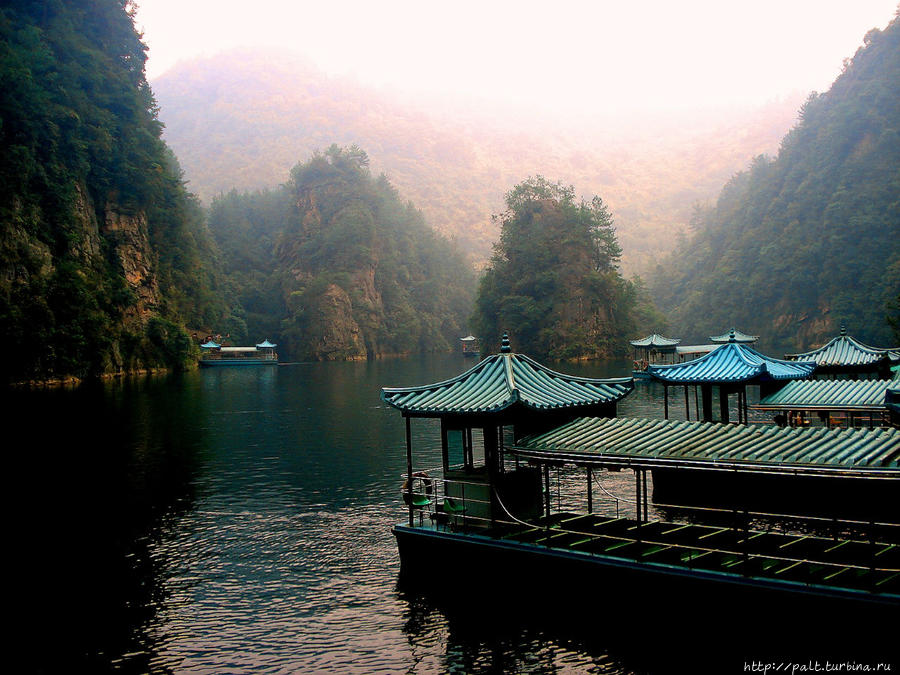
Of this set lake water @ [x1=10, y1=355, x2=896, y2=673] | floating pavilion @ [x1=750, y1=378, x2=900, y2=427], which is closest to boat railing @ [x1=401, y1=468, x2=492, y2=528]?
lake water @ [x1=10, y1=355, x2=896, y2=673]

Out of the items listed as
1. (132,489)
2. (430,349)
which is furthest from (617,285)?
(132,489)

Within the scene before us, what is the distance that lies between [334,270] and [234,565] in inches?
4101

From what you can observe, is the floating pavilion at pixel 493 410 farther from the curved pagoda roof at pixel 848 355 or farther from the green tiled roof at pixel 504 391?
the curved pagoda roof at pixel 848 355

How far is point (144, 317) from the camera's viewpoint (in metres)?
68.2

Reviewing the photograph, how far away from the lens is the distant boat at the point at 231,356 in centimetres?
8606

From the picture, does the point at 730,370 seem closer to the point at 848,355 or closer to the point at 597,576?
the point at 848,355

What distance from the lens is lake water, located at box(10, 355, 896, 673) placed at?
36.0ft

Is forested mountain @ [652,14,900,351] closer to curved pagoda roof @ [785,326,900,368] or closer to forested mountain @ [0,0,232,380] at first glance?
curved pagoda roof @ [785,326,900,368]

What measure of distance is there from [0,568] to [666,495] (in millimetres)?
16720

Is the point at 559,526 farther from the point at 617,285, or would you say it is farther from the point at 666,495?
the point at 617,285

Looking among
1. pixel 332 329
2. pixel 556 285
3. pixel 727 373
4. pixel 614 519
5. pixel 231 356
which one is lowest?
pixel 614 519

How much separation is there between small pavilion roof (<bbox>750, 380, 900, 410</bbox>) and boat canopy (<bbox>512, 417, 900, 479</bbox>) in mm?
9344

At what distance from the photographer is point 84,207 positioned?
6269 centimetres

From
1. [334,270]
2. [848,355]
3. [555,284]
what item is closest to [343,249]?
[334,270]
